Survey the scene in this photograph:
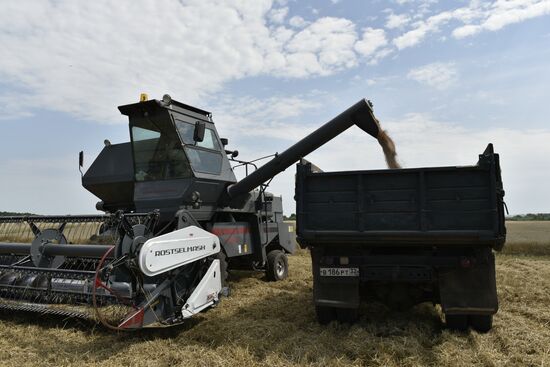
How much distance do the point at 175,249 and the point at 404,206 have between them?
2.34m

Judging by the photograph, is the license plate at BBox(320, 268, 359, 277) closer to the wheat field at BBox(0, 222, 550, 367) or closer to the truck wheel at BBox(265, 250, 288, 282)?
the wheat field at BBox(0, 222, 550, 367)

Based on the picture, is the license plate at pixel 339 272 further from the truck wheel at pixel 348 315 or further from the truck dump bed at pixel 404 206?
the truck wheel at pixel 348 315

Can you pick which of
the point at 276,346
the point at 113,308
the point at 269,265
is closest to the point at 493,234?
the point at 276,346

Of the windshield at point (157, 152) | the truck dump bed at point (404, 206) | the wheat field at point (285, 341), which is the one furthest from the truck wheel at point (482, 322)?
the windshield at point (157, 152)

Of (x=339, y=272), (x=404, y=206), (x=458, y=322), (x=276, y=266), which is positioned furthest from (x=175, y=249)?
(x=276, y=266)

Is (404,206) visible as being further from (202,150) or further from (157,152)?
(157,152)

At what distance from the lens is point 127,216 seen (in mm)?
4605

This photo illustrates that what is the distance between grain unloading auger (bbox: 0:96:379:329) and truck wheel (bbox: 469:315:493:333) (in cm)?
279

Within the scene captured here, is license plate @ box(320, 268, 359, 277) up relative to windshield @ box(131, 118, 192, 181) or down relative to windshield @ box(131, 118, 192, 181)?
down

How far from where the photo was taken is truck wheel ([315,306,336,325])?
4.75m

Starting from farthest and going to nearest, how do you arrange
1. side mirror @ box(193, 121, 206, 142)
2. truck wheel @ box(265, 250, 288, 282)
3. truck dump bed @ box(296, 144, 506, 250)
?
truck wheel @ box(265, 250, 288, 282)
side mirror @ box(193, 121, 206, 142)
truck dump bed @ box(296, 144, 506, 250)

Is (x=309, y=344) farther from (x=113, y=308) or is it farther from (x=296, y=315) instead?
(x=113, y=308)

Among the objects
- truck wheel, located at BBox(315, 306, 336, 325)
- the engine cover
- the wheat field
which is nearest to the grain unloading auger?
the engine cover

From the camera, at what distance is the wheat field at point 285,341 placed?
3709 mm
